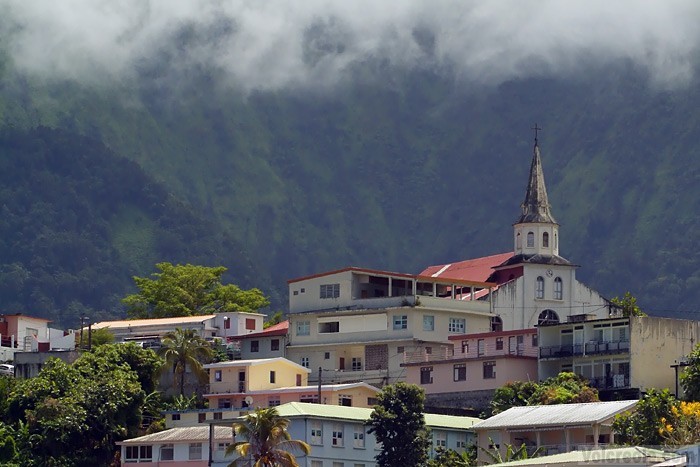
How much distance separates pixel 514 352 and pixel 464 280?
17.1 meters

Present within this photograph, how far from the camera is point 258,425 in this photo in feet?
333

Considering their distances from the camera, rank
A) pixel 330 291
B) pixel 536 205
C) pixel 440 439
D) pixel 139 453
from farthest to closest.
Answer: pixel 536 205 < pixel 330 291 < pixel 139 453 < pixel 440 439

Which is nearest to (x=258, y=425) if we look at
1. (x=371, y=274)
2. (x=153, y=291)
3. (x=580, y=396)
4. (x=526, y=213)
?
(x=580, y=396)

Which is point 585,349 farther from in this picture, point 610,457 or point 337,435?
point 610,457

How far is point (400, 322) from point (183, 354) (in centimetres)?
1406

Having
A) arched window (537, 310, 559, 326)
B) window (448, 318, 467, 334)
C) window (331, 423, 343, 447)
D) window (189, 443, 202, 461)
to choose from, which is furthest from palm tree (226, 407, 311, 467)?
arched window (537, 310, 559, 326)

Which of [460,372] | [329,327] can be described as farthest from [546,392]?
[329,327]

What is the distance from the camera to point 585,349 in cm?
12394

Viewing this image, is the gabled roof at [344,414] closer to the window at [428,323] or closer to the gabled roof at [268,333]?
the window at [428,323]

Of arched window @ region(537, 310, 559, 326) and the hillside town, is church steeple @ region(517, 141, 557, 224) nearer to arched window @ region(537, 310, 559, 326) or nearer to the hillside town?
the hillside town

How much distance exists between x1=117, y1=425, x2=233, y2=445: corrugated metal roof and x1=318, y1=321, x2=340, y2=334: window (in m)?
18.8

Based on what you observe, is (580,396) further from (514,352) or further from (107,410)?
(107,410)

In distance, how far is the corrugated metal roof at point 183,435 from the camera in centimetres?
11900

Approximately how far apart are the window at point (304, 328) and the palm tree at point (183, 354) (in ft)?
25.4
